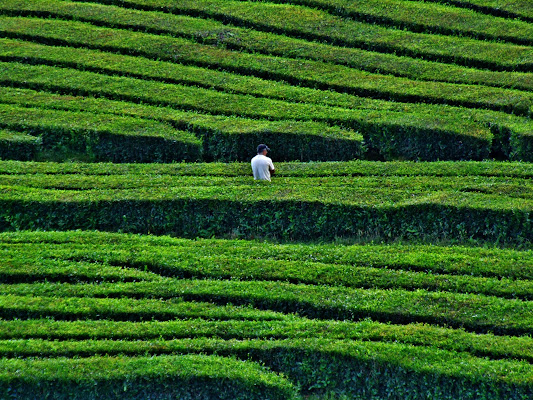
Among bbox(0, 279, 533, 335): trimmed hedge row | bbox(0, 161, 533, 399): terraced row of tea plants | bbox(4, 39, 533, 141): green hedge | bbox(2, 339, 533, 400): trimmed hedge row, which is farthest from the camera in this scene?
bbox(4, 39, 533, 141): green hedge

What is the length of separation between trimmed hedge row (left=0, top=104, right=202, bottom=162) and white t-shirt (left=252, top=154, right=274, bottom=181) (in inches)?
152

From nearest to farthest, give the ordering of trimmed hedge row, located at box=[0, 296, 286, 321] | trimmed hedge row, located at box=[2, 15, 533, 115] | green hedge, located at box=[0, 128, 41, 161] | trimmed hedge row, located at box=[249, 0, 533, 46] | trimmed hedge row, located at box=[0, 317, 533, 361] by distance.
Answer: trimmed hedge row, located at box=[0, 317, 533, 361] → trimmed hedge row, located at box=[0, 296, 286, 321] → green hedge, located at box=[0, 128, 41, 161] → trimmed hedge row, located at box=[2, 15, 533, 115] → trimmed hedge row, located at box=[249, 0, 533, 46]

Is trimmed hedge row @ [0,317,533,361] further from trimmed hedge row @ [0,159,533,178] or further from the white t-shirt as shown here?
trimmed hedge row @ [0,159,533,178]

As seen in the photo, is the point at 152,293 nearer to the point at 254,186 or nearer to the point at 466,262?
the point at 254,186

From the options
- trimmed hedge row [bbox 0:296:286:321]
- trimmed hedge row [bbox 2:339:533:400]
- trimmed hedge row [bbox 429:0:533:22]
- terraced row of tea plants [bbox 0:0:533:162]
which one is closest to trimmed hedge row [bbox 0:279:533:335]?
trimmed hedge row [bbox 0:296:286:321]

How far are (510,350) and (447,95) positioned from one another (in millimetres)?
15235

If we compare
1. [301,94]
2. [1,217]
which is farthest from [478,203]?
[1,217]

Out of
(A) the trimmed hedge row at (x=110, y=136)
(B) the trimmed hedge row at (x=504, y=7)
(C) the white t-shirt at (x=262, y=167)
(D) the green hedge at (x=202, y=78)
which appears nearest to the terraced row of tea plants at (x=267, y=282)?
(C) the white t-shirt at (x=262, y=167)

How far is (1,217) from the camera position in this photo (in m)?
22.6

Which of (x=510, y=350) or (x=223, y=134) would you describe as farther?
(x=223, y=134)

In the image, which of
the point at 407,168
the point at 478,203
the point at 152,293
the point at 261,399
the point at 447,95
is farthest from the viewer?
the point at 447,95

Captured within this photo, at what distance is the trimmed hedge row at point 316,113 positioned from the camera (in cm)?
2614

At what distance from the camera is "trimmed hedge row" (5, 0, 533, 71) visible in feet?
103

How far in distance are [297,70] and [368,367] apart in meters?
18.2
